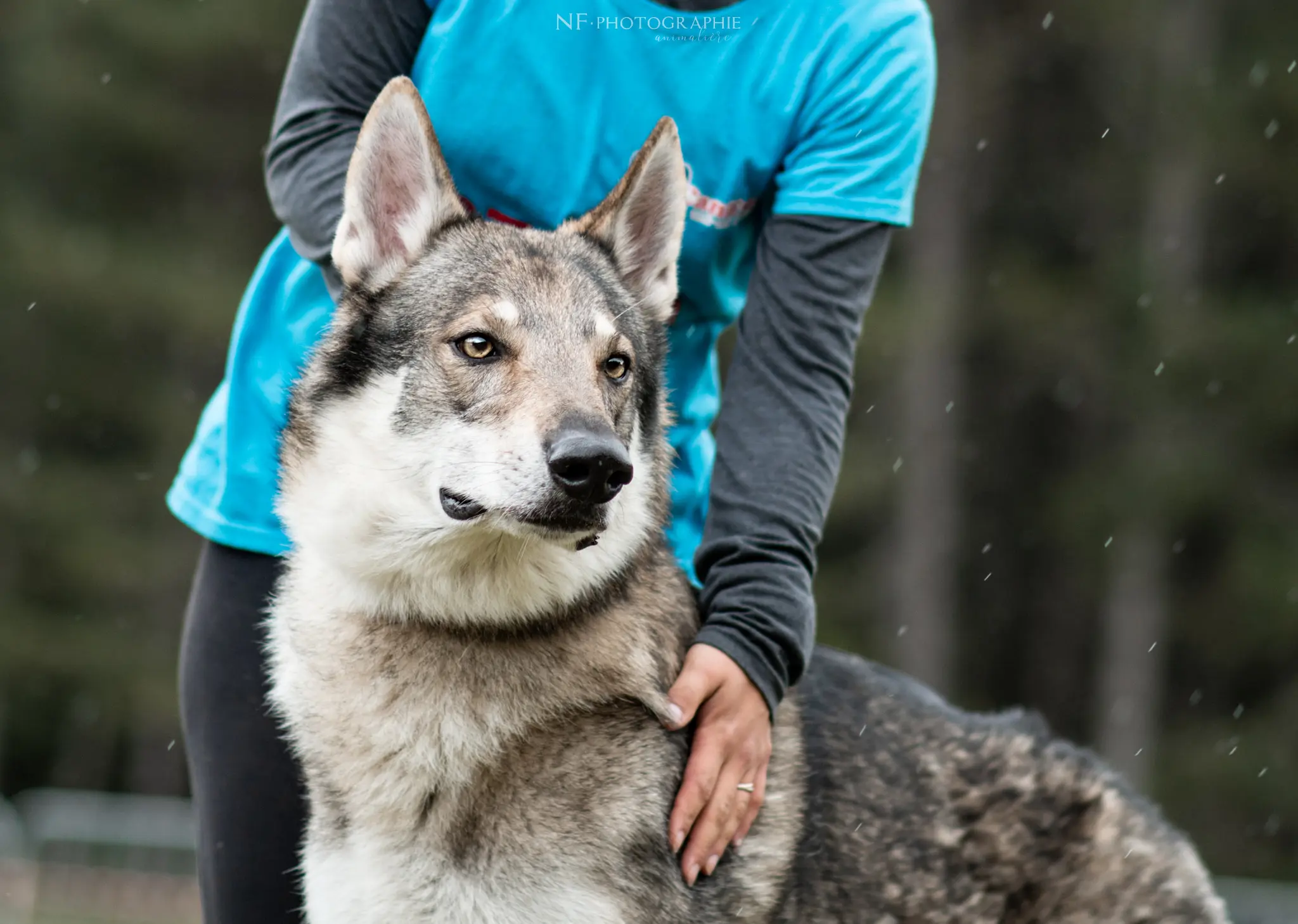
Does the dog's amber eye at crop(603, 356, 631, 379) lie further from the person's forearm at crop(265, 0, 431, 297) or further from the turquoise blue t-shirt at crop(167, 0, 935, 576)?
the person's forearm at crop(265, 0, 431, 297)

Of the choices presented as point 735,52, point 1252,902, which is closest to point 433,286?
point 735,52

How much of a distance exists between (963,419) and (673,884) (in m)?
16.9

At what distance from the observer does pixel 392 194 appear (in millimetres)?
3547

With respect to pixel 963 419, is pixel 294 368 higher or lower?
higher

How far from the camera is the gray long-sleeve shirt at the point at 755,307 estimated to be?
3.43 m

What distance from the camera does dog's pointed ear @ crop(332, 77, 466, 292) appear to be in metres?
3.33

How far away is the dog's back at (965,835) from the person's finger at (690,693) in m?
0.46

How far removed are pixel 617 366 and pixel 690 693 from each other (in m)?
0.77

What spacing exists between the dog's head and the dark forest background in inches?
543

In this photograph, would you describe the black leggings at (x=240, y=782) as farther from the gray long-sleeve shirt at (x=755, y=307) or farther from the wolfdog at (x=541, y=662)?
the gray long-sleeve shirt at (x=755, y=307)

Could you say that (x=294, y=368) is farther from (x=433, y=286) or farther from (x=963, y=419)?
(x=963, y=419)

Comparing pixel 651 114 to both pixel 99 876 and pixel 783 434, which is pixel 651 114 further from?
pixel 99 876

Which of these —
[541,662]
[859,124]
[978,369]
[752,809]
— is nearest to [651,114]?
[859,124]

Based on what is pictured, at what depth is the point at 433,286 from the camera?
11.4 ft
